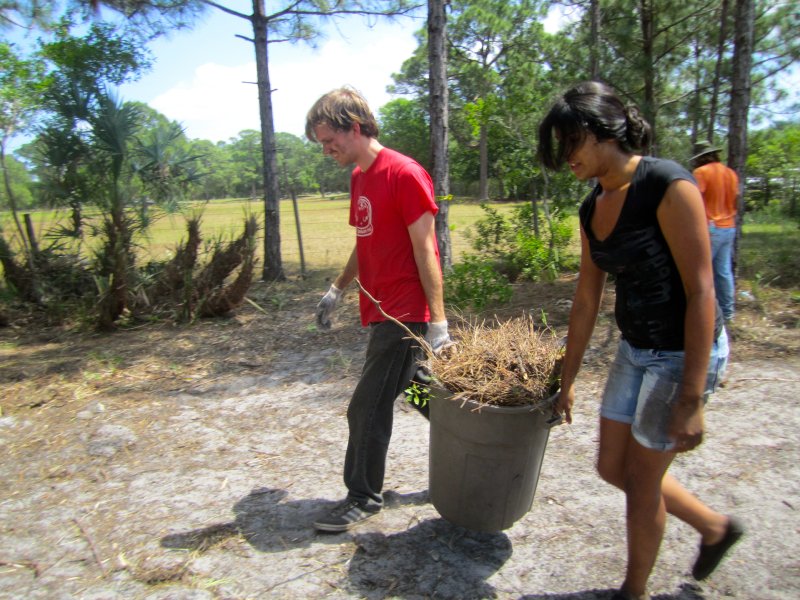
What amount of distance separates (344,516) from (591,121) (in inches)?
74.9

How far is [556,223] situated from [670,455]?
662 cm

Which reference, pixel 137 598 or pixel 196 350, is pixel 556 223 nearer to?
pixel 196 350

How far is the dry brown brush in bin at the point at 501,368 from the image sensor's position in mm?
2088

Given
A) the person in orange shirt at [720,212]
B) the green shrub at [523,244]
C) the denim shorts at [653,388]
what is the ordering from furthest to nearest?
the green shrub at [523,244] < the person in orange shirt at [720,212] < the denim shorts at [653,388]

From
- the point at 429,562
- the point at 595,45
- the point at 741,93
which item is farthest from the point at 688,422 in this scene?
the point at 595,45

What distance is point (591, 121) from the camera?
167 centimetres

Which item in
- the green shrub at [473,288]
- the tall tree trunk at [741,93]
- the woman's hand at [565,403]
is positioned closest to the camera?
the woman's hand at [565,403]

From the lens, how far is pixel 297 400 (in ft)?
13.8

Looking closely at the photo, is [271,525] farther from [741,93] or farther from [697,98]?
[697,98]

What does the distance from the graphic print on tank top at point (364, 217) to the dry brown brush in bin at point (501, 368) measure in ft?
2.13

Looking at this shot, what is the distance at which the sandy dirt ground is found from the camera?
2.23 metres

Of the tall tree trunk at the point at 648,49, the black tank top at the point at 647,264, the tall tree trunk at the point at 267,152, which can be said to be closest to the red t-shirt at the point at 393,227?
the black tank top at the point at 647,264

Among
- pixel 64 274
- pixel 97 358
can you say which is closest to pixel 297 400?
pixel 97 358

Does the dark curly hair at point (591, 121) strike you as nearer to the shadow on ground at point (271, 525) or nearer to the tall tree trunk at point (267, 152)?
the shadow on ground at point (271, 525)
